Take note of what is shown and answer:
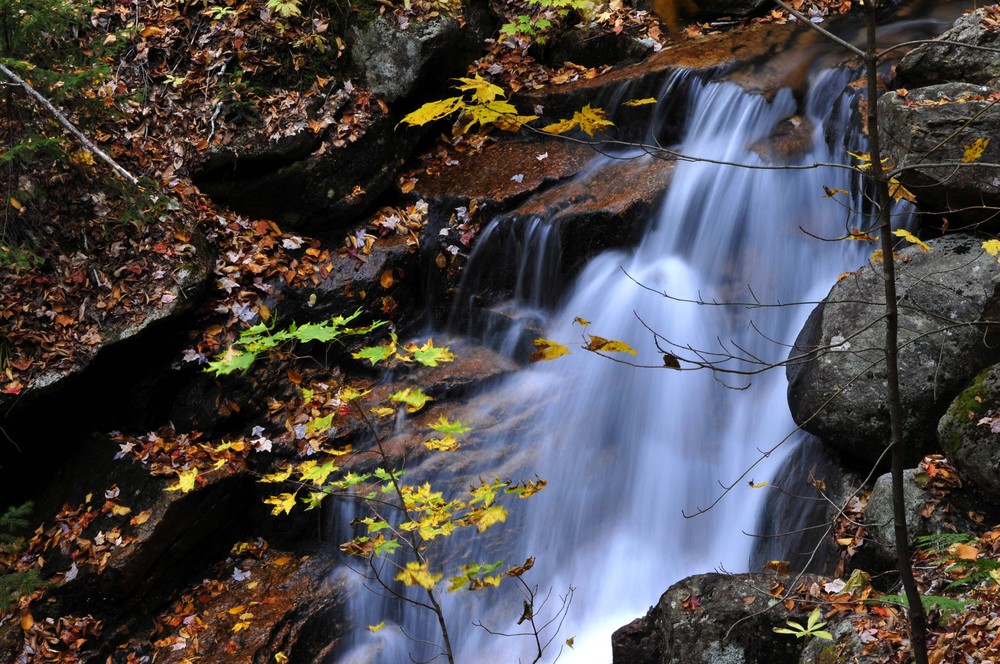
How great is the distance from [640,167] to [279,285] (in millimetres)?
3526

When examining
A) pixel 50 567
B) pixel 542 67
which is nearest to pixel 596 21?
pixel 542 67

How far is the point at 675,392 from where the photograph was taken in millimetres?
6102

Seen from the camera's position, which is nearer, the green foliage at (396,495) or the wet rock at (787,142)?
the green foliage at (396,495)

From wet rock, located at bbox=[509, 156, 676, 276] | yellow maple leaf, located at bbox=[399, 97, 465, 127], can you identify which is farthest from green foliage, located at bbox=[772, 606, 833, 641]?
wet rock, located at bbox=[509, 156, 676, 276]

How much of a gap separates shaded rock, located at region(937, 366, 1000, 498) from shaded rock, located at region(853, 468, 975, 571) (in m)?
0.20

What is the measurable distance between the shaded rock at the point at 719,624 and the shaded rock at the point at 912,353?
1.00 metres

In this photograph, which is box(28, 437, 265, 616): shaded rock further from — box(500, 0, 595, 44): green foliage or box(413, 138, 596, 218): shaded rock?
box(500, 0, 595, 44): green foliage

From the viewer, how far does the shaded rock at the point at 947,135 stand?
4.84 metres

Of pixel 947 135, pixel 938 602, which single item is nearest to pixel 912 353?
pixel 947 135

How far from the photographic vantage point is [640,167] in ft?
24.1

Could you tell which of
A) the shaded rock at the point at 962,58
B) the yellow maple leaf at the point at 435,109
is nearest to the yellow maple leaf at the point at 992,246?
the shaded rock at the point at 962,58

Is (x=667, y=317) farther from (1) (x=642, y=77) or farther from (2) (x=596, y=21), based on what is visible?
(2) (x=596, y=21)

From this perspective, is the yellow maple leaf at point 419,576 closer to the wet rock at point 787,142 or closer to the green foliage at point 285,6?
the wet rock at point 787,142

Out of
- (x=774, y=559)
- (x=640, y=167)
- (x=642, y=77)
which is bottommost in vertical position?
(x=774, y=559)
